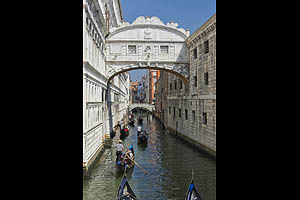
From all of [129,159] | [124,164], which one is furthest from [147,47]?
[124,164]

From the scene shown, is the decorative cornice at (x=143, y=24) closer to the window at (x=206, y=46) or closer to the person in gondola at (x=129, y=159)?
the window at (x=206, y=46)

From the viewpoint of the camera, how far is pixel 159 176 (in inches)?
311

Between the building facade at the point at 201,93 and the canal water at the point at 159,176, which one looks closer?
the canal water at the point at 159,176

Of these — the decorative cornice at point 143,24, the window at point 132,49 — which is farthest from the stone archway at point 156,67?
the decorative cornice at point 143,24

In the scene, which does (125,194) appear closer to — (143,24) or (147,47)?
(147,47)

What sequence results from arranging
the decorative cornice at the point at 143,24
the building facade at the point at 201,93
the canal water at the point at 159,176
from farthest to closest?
the decorative cornice at the point at 143,24, the building facade at the point at 201,93, the canal water at the point at 159,176

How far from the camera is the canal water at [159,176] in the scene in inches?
255

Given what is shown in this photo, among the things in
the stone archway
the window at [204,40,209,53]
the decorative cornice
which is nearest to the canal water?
the stone archway

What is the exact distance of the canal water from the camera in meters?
6.48

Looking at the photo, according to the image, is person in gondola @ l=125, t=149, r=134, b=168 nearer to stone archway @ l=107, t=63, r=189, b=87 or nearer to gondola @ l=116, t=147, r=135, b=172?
gondola @ l=116, t=147, r=135, b=172

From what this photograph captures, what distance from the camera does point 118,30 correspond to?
13195 millimetres
